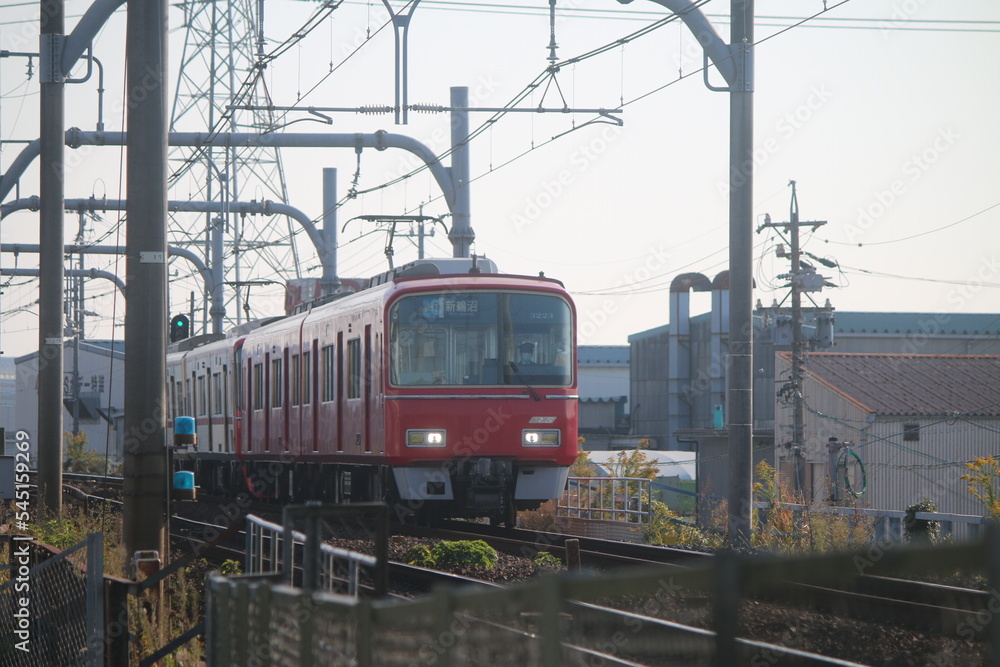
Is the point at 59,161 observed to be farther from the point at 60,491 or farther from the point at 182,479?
the point at 182,479

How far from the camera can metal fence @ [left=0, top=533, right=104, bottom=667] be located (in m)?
7.44

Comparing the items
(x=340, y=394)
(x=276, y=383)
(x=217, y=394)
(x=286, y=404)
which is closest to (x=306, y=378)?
(x=286, y=404)

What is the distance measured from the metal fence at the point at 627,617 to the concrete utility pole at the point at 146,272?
579 cm

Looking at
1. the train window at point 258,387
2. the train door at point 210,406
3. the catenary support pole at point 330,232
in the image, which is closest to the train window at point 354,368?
the train window at point 258,387

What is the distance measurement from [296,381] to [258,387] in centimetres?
268

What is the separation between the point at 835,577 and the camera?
10.6 feet

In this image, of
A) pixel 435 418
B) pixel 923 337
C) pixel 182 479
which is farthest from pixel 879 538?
pixel 923 337

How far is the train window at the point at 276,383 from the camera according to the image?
20016 mm

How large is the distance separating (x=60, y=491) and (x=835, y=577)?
49.3ft

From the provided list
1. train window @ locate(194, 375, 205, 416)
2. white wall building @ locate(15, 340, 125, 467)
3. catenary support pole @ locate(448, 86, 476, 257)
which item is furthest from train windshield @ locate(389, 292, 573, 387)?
white wall building @ locate(15, 340, 125, 467)

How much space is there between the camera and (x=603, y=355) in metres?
85.8

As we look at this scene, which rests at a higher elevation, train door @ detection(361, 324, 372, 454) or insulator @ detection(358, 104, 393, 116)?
insulator @ detection(358, 104, 393, 116)

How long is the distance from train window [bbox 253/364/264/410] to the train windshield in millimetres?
6867

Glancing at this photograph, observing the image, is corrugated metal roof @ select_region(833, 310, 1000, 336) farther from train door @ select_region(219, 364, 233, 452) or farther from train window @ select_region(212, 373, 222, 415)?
train door @ select_region(219, 364, 233, 452)
